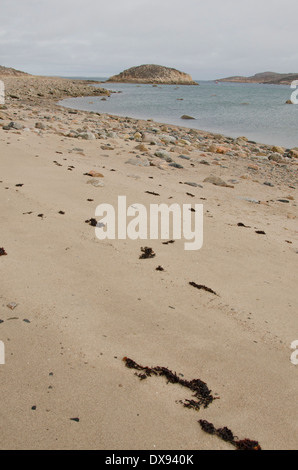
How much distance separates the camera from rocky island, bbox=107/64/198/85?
332 ft

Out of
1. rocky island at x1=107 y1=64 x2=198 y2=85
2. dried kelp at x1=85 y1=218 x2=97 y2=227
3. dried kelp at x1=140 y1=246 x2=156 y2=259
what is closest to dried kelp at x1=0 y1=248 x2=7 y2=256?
dried kelp at x1=85 y1=218 x2=97 y2=227

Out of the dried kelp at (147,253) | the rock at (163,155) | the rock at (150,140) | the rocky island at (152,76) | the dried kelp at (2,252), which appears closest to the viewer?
the dried kelp at (2,252)

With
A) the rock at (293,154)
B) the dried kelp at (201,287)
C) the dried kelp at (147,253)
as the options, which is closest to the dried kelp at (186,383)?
the dried kelp at (201,287)

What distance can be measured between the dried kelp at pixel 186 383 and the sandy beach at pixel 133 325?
1.4 inches

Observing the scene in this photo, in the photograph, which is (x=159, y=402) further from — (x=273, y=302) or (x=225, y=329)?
(x=273, y=302)

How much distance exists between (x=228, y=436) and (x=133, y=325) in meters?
1.14

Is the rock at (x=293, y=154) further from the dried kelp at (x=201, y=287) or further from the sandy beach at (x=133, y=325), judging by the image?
the dried kelp at (x=201, y=287)

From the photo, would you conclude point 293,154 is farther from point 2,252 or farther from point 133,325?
point 133,325

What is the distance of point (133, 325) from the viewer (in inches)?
117

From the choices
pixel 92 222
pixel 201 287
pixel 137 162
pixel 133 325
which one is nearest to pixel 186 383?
pixel 133 325

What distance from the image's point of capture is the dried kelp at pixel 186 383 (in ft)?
7.57
